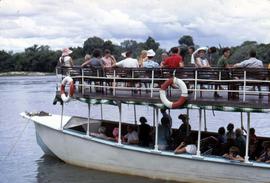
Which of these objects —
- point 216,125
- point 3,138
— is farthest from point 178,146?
point 216,125

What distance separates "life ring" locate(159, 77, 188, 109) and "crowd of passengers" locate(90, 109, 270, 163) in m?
1.25

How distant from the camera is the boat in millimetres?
12477

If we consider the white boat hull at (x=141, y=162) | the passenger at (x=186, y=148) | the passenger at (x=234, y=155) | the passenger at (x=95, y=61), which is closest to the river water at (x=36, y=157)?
the white boat hull at (x=141, y=162)

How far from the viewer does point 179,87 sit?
1290 cm

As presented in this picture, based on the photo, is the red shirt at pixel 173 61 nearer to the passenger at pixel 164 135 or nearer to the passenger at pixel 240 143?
the passenger at pixel 164 135

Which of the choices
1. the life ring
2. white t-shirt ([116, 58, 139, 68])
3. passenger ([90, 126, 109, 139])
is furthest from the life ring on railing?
the life ring

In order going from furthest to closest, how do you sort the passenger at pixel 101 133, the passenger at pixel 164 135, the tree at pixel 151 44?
the tree at pixel 151 44 < the passenger at pixel 101 133 < the passenger at pixel 164 135

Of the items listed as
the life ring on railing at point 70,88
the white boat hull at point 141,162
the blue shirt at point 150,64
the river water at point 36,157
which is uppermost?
the blue shirt at point 150,64

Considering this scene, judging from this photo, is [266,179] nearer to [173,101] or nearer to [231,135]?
[231,135]

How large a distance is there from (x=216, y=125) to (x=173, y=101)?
58.1 ft

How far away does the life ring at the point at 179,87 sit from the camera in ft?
Answer: 41.9

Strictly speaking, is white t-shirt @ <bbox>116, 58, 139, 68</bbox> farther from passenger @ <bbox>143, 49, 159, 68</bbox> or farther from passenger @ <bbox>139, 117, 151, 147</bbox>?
passenger @ <bbox>139, 117, 151, 147</bbox>

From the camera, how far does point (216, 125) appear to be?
30375mm

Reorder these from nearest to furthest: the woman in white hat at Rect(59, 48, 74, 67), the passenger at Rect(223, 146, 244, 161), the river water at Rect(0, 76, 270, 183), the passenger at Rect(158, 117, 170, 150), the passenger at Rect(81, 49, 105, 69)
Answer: the passenger at Rect(223, 146, 244, 161)
the passenger at Rect(158, 117, 170, 150)
the passenger at Rect(81, 49, 105, 69)
the river water at Rect(0, 76, 270, 183)
the woman in white hat at Rect(59, 48, 74, 67)
